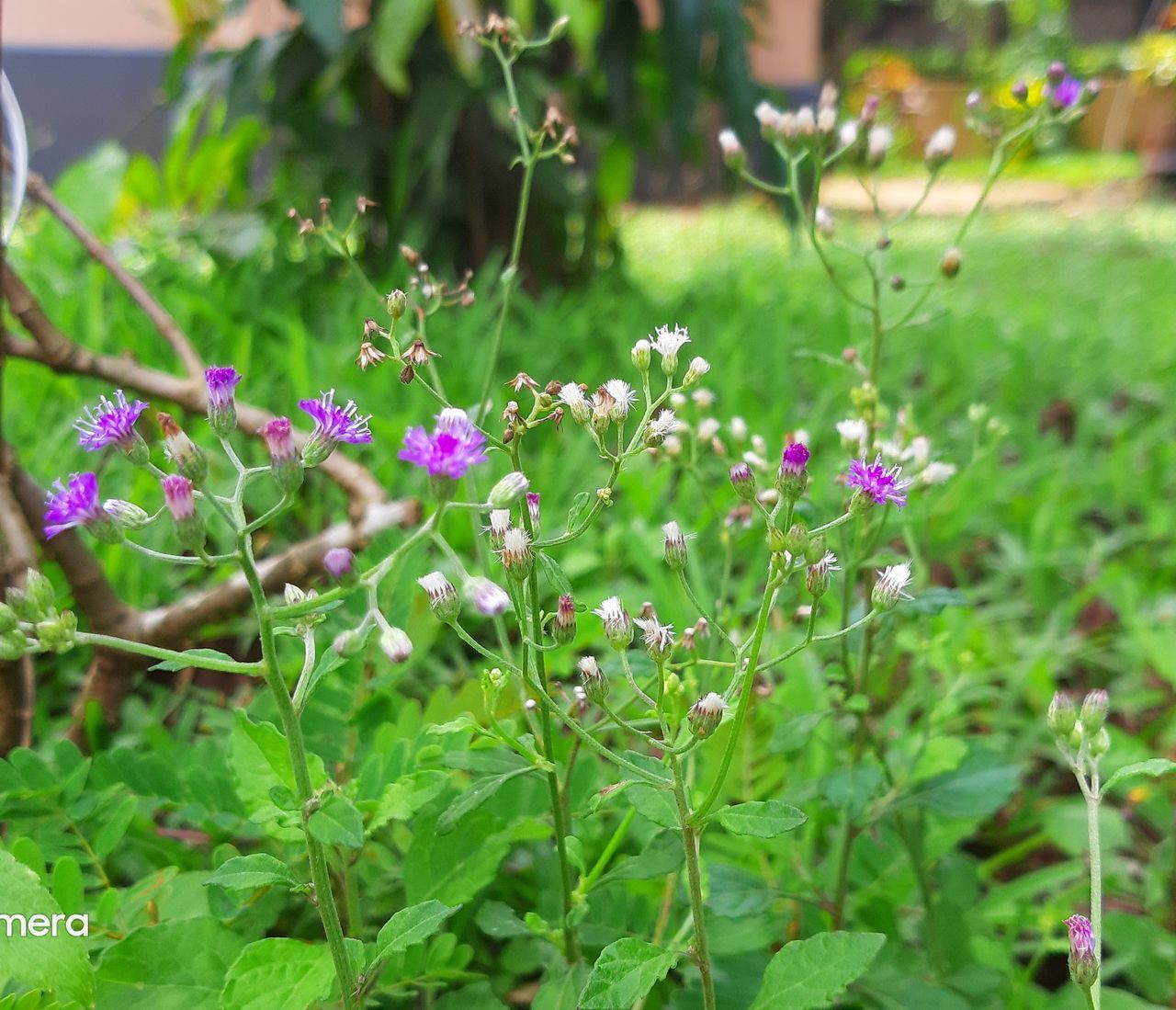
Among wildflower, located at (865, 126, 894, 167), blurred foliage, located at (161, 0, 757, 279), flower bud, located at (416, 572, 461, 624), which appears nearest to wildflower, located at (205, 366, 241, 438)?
flower bud, located at (416, 572, 461, 624)

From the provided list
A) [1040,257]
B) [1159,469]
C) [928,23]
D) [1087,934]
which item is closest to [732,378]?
[1159,469]

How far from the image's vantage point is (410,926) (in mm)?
→ 534

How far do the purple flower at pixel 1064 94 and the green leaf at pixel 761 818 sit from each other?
2.40 feet

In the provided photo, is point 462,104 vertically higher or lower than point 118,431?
higher

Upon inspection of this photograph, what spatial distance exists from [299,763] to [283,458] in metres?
0.15

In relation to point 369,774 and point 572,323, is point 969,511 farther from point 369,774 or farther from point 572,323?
point 369,774

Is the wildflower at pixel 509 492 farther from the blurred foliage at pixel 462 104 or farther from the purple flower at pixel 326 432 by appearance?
the blurred foliage at pixel 462 104

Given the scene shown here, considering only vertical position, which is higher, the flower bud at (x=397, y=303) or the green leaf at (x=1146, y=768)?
the flower bud at (x=397, y=303)

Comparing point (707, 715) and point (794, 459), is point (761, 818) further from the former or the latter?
point (794, 459)

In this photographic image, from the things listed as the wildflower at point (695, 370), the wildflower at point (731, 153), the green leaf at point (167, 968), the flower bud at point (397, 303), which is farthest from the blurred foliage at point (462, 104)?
the green leaf at point (167, 968)

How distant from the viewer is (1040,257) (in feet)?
15.3

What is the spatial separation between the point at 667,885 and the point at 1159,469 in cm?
144

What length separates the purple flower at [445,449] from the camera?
18.1 inches

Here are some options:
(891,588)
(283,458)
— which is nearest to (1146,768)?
(891,588)
